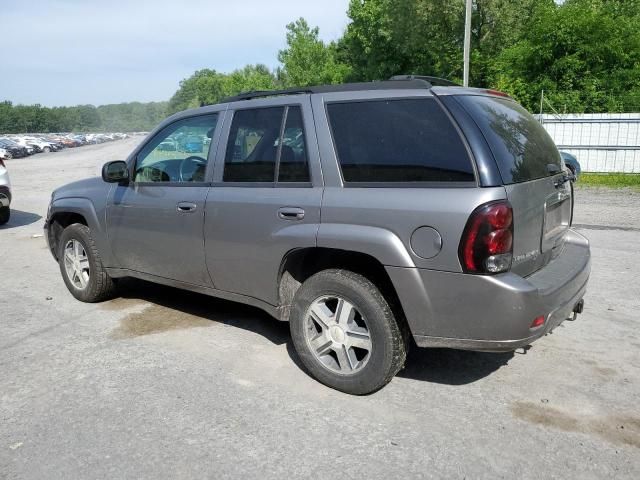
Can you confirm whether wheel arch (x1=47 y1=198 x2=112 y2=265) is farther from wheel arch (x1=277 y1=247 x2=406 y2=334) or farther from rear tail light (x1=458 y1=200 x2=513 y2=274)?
rear tail light (x1=458 y1=200 x2=513 y2=274)

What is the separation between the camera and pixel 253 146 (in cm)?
414

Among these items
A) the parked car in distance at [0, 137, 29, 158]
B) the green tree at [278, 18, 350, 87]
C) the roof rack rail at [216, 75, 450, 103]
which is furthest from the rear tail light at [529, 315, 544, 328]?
the parked car in distance at [0, 137, 29, 158]

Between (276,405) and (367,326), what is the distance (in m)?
0.74

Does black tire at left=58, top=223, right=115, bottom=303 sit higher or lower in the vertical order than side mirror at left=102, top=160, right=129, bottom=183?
lower

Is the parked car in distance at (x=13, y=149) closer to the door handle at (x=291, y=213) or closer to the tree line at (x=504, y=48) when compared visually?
the tree line at (x=504, y=48)

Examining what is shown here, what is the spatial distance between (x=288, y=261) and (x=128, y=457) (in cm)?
155

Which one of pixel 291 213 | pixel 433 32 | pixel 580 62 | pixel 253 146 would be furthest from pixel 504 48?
pixel 291 213

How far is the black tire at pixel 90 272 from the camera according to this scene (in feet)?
17.7

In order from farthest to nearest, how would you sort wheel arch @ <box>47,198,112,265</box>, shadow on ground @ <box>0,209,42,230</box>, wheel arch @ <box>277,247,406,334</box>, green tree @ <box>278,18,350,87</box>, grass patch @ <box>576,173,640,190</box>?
green tree @ <box>278,18,350,87</box>
grass patch @ <box>576,173,640,190</box>
shadow on ground @ <box>0,209,42,230</box>
wheel arch @ <box>47,198,112,265</box>
wheel arch @ <box>277,247,406,334</box>

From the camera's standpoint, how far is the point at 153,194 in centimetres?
472

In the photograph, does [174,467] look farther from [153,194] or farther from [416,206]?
[153,194]

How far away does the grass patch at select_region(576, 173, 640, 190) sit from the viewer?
1550cm

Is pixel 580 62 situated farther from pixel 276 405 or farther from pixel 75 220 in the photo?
pixel 276 405

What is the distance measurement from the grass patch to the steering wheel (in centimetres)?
1364
